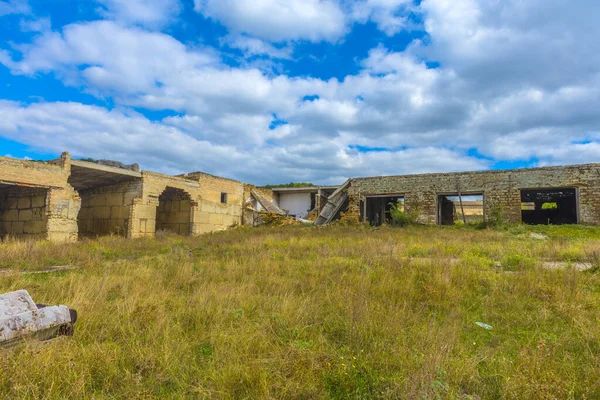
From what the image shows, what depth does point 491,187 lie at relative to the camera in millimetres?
18516

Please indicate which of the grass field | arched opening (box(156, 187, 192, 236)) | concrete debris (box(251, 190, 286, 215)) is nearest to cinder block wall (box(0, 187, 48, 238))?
arched opening (box(156, 187, 192, 236))

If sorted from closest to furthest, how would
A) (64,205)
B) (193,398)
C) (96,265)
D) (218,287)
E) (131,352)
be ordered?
(193,398), (131,352), (218,287), (96,265), (64,205)

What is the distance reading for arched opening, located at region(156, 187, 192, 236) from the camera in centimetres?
1928

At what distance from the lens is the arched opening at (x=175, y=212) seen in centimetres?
1928

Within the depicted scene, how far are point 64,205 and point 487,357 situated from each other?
52.5 feet

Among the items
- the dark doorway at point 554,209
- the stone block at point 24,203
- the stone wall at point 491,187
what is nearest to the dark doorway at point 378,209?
the stone wall at point 491,187

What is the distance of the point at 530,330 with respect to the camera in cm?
381

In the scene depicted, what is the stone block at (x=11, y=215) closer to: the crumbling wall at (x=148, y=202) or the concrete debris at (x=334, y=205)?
the crumbling wall at (x=148, y=202)

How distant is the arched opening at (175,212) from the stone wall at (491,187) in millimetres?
10167

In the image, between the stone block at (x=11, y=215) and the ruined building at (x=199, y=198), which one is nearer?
the ruined building at (x=199, y=198)

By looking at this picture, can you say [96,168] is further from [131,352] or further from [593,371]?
[593,371]

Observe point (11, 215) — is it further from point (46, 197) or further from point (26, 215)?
point (46, 197)

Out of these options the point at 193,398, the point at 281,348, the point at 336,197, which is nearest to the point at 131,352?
the point at 193,398

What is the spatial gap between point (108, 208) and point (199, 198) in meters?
4.70
